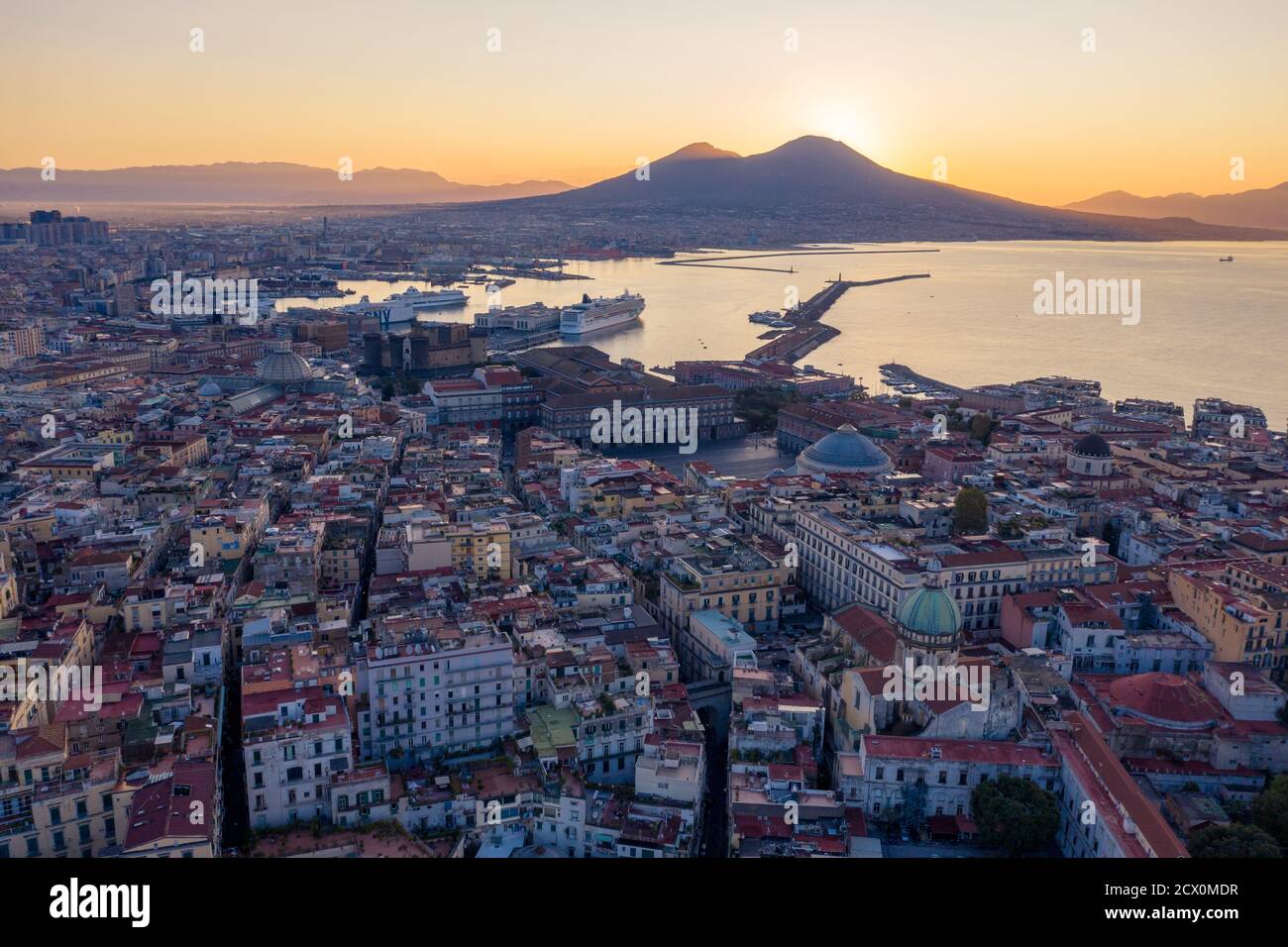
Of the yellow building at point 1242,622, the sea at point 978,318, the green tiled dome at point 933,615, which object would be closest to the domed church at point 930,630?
the green tiled dome at point 933,615

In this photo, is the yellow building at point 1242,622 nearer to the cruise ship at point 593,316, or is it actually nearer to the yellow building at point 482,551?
the yellow building at point 482,551

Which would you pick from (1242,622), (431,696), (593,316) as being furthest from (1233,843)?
(593,316)

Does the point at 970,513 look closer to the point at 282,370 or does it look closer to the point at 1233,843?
the point at 1233,843

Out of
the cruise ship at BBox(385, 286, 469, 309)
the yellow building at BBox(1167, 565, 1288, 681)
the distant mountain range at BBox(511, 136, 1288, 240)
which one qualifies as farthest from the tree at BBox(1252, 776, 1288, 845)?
the distant mountain range at BBox(511, 136, 1288, 240)
